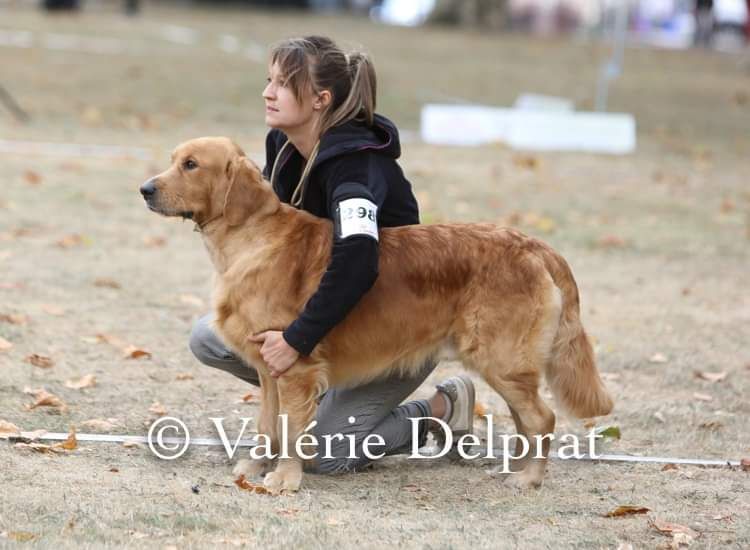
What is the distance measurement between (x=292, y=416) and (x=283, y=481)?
0.86ft

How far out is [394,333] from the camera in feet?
15.4

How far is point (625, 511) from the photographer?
4.60 meters

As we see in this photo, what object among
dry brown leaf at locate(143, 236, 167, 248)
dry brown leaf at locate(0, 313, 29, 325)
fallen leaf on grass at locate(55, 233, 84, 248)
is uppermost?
dry brown leaf at locate(0, 313, 29, 325)

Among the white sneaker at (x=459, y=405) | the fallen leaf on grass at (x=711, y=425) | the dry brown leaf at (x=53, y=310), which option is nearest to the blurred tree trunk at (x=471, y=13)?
the dry brown leaf at (x=53, y=310)

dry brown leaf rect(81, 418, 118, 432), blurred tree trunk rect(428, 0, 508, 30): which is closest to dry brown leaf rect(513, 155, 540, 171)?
dry brown leaf rect(81, 418, 118, 432)

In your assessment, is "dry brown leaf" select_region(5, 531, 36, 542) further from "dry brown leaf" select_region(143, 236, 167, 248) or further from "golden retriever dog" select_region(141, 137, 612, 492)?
"dry brown leaf" select_region(143, 236, 167, 248)

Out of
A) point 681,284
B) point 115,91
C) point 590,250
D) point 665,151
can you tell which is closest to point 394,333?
point 681,284

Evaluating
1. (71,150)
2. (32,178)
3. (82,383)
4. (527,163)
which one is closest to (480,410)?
(82,383)

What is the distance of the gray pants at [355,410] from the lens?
16.5ft

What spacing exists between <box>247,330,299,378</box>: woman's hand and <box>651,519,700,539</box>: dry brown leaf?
1.45 meters

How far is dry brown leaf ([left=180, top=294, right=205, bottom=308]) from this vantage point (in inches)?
307

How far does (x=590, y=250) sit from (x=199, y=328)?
5.42 metres

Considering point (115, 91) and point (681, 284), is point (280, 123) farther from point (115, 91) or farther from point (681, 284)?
point (115, 91)

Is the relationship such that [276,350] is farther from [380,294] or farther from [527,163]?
[527,163]
